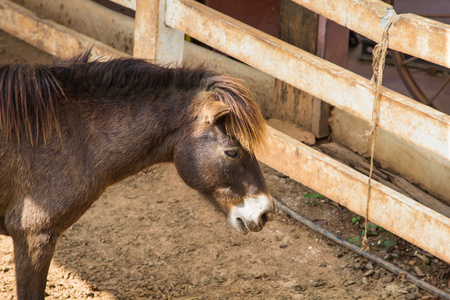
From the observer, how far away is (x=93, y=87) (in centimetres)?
321

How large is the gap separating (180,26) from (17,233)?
7.16ft

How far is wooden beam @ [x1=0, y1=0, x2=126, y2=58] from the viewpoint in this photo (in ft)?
17.8

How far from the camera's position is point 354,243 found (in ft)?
14.6

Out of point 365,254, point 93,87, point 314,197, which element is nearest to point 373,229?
point 365,254

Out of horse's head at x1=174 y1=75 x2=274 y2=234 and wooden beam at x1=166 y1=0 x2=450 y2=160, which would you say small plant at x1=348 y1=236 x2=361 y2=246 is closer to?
wooden beam at x1=166 y1=0 x2=450 y2=160

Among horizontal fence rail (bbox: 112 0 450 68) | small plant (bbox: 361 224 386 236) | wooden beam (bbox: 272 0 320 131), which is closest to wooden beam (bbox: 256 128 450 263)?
small plant (bbox: 361 224 386 236)

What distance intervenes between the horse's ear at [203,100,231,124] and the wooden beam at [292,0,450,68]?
1.21 m

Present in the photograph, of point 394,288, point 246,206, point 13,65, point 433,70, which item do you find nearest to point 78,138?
point 13,65

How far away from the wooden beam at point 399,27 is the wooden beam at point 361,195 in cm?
91

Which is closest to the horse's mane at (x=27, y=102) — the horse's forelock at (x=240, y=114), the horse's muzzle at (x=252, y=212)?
the horse's forelock at (x=240, y=114)

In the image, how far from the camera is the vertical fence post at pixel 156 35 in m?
4.72

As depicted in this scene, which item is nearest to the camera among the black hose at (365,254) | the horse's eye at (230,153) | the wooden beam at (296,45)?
the horse's eye at (230,153)

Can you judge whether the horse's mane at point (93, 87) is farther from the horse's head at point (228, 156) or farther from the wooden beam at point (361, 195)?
the wooden beam at point (361, 195)

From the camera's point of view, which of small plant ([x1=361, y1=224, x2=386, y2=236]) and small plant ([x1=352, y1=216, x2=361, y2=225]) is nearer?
small plant ([x1=361, y1=224, x2=386, y2=236])
